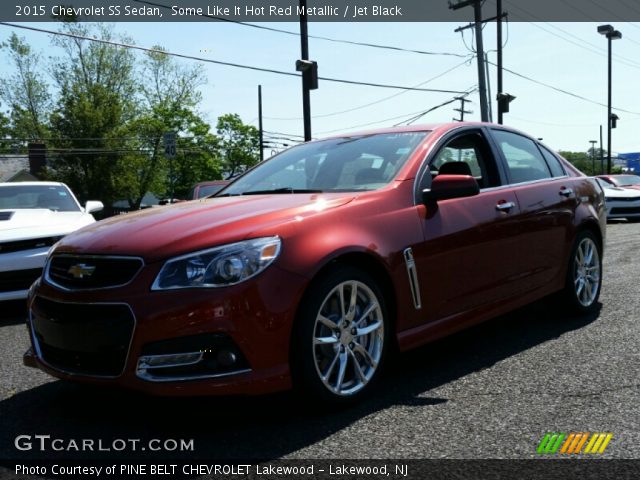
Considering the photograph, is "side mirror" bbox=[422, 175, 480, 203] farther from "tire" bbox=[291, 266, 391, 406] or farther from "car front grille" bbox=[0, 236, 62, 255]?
"car front grille" bbox=[0, 236, 62, 255]

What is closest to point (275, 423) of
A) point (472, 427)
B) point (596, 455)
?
point (472, 427)

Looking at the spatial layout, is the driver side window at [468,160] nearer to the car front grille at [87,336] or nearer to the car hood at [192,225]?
the car hood at [192,225]

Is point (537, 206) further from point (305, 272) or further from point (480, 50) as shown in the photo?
point (480, 50)

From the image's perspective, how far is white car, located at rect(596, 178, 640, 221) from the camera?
53.5ft

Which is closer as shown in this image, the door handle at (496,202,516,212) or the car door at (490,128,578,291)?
the door handle at (496,202,516,212)

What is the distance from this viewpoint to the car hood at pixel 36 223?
242 inches

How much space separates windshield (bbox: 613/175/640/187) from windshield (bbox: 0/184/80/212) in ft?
49.1

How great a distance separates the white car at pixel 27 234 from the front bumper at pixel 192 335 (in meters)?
3.39

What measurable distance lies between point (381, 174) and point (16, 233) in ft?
13.0

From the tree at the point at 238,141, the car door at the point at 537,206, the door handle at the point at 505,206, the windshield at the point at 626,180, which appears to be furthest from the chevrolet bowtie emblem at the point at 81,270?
the tree at the point at 238,141

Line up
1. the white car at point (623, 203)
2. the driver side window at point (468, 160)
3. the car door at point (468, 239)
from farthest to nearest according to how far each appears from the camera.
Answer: the white car at point (623, 203) < the driver side window at point (468, 160) < the car door at point (468, 239)

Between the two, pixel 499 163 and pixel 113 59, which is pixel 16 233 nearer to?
pixel 499 163

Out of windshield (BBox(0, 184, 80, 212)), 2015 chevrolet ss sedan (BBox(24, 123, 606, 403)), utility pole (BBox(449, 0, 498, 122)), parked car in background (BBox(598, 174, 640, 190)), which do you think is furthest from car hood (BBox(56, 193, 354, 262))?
utility pole (BBox(449, 0, 498, 122))

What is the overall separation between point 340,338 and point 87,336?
3.92 feet
